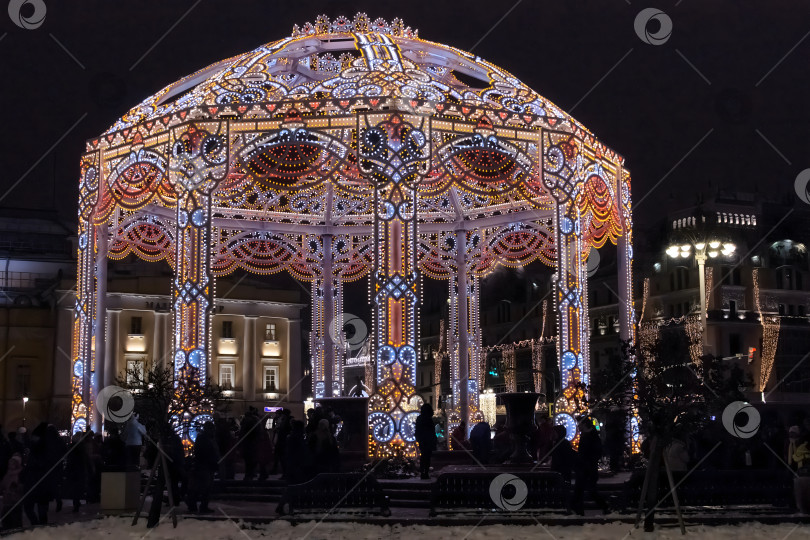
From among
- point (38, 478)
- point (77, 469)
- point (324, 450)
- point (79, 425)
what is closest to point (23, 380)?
point (79, 425)

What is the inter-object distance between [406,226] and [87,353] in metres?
8.02

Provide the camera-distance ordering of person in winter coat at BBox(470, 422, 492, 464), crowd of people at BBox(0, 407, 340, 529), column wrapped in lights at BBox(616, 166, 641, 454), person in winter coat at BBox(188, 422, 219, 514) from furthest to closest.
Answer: column wrapped in lights at BBox(616, 166, 641, 454) → person in winter coat at BBox(470, 422, 492, 464) → person in winter coat at BBox(188, 422, 219, 514) → crowd of people at BBox(0, 407, 340, 529)

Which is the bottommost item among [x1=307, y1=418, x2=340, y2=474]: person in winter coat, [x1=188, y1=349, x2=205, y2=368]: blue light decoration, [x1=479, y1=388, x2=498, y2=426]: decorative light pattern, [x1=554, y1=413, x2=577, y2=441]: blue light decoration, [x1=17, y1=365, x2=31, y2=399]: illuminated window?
[x1=307, y1=418, x2=340, y2=474]: person in winter coat

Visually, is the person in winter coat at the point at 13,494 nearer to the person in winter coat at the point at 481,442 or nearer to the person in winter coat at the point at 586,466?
the person in winter coat at the point at 586,466

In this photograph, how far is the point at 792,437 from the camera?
1950cm

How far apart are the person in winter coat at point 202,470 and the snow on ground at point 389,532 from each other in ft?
5.82

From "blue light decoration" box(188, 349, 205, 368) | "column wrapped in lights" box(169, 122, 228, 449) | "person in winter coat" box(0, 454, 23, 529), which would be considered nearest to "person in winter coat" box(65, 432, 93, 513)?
"blue light decoration" box(188, 349, 205, 368)

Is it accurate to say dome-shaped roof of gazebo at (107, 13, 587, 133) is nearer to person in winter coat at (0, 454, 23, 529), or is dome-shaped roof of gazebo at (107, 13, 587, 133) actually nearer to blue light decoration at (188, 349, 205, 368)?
blue light decoration at (188, 349, 205, 368)

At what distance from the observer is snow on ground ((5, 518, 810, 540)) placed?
14875 millimetres

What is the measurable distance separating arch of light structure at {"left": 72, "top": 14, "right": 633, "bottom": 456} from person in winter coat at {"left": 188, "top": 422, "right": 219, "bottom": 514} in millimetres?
2527

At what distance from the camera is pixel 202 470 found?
18.3 metres

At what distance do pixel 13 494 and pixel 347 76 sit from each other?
12253 millimetres

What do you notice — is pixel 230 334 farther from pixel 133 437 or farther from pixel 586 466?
pixel 586 466

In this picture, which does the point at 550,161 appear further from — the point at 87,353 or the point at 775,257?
the point at 775,257
